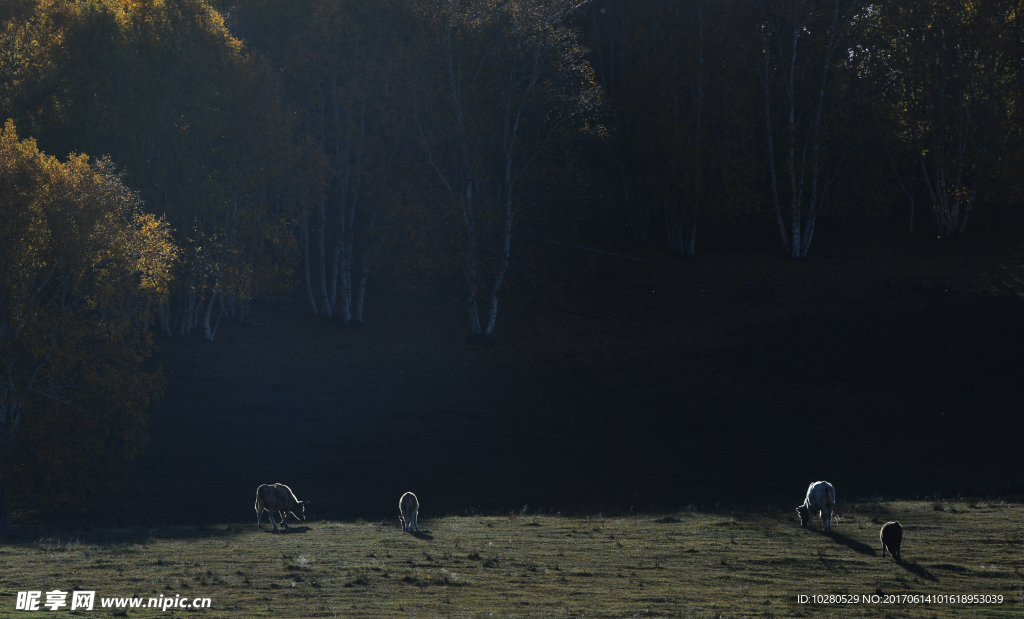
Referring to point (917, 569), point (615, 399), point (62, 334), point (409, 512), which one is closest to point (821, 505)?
point (917, 569)

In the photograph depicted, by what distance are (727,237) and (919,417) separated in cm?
3696

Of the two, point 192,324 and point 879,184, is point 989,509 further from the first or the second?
point 879,184

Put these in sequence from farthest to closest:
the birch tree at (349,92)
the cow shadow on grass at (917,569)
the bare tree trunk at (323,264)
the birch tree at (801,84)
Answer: the birch tree at (801,84) → the bare tree trunk at (323,264) → the birch tree at (349,92) → the cow shadow on grass at (917,569)

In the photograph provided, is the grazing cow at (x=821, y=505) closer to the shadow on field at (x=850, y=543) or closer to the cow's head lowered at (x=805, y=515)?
the cow's head lowered at (x=805, y=515)

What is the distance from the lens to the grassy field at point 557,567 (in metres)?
13.2

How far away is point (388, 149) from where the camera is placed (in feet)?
172

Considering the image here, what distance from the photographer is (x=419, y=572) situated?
16.0 metres

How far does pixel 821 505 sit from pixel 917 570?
4587mm

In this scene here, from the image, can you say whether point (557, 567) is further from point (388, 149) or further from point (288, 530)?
point (388, 149)

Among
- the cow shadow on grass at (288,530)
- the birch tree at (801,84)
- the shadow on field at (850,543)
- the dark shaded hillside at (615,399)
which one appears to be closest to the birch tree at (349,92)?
the dark shaded hillside at (615,399)

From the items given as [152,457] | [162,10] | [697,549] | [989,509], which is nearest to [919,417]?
[989,509]

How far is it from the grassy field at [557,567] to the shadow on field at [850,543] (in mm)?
85

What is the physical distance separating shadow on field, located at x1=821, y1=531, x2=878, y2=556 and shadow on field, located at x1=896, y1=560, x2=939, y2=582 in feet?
3.55

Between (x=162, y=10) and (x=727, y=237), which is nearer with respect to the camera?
(x=162, y=10)
